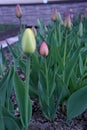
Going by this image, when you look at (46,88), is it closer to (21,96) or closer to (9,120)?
(21,96)

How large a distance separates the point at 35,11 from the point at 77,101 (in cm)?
743

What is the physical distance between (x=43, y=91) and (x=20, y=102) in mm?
272

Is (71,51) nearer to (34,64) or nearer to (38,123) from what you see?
(34,64)

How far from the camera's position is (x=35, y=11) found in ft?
29.0

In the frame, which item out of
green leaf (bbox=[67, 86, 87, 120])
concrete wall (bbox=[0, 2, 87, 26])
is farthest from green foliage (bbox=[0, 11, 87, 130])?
concrete wall (bbox=[0, 2, 87, 26])

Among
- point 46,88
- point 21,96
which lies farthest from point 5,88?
point 46,88

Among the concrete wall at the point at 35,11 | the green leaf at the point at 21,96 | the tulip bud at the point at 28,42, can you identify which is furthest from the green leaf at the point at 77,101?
the concrete wall at the point at 35,11

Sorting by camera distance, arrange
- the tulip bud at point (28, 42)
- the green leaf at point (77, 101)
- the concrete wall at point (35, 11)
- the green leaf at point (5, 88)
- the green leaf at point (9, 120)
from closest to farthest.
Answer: the tulip bud at point (28, 42), the green leaf at point (9, 120), the green leaf at point (5, 88), the green leaf at point (77, 101), the concrete wall at point (35, 11)

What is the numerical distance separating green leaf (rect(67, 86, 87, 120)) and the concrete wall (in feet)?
22.3

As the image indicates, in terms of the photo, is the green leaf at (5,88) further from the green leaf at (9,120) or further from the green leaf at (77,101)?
the green leaf at (77,101)

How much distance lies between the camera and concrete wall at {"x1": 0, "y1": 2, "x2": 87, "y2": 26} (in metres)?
8.37

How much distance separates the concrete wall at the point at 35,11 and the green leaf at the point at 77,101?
6.80 m

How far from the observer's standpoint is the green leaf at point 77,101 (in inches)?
61.9

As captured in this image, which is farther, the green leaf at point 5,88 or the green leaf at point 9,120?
the green leaf at point 5,88
